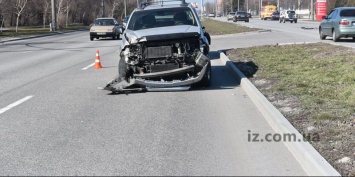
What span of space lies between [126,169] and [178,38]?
590 cm

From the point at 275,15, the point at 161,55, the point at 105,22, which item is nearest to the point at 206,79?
the point at 161,55

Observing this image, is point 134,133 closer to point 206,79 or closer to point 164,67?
point 164,67

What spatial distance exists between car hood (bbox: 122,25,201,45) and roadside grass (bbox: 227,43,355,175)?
2.03m

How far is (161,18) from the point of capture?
13312mm

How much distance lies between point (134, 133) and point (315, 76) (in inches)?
237

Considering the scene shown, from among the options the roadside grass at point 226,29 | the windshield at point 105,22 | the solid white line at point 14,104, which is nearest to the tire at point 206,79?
the solid white line at point 14,104

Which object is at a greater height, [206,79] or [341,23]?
[341,23]

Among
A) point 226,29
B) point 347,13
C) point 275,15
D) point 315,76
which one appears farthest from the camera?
point 275,15

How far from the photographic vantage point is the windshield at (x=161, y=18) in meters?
13.1

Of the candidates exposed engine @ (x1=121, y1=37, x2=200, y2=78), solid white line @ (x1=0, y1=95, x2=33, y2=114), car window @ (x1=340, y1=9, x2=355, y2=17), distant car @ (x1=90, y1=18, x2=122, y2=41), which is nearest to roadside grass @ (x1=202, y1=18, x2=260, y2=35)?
distant car @ (x1=90, y1=18, x2=122, y2=41)

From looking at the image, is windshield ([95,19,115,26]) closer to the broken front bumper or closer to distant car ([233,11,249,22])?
the broken front bumper

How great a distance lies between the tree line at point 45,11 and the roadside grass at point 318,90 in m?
43.7

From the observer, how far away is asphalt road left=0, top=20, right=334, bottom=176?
6.14m

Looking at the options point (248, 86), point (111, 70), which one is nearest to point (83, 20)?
point (111, 70)
